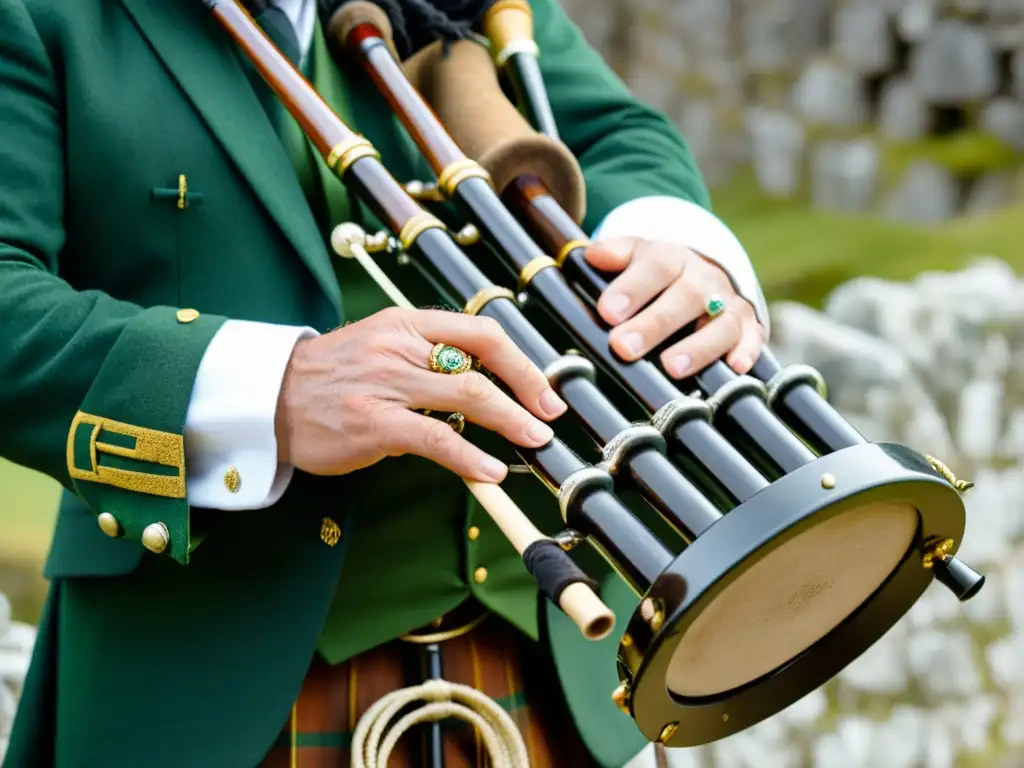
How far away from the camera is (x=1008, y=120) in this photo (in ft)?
18.8

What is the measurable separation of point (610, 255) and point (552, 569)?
461 mm

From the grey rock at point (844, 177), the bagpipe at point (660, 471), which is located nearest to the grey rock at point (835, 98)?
the grey rock at point (844, 177)

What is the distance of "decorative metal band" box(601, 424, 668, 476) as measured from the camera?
1.20m

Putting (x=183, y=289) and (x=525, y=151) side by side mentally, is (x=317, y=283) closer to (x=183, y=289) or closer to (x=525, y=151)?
(x=183, y=289)

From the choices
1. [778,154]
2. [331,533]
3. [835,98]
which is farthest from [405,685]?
[835,98]

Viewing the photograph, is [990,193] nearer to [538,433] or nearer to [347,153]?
[347,153]

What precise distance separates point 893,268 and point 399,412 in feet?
12.5

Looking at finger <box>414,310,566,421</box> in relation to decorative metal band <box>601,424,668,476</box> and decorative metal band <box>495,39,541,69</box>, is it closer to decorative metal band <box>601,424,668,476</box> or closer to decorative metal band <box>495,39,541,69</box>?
decorative metal band <box>601,424,668,476</box>

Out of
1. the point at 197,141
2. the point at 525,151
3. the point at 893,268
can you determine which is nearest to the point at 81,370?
the point at 197,141

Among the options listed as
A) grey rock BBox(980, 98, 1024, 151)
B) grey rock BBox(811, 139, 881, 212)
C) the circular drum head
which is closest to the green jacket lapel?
the circular drum head

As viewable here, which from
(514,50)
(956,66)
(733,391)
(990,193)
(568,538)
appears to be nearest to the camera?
(568,538)

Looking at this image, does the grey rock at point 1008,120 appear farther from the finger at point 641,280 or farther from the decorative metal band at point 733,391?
the decorative metal band at point 733,391

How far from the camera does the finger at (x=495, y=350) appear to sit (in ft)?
4.06

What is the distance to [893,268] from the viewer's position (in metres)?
4.72
